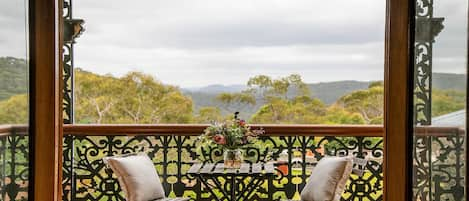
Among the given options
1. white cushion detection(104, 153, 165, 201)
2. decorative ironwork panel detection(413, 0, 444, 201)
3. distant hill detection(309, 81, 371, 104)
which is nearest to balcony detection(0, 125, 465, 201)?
white cushion detection(104, 153, 165, 201)

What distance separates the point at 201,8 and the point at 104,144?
1.99 metres

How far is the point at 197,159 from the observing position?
4.81 meters

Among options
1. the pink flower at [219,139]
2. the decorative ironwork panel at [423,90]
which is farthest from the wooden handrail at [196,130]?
the decorative ironwork panel at [423,90]

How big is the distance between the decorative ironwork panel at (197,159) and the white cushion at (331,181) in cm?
65

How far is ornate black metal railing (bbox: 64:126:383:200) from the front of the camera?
472 cm

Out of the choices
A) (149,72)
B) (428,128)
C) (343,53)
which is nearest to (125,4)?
(149,72)

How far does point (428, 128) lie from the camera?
Result: 8.75 ft

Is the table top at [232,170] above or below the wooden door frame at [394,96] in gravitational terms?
below

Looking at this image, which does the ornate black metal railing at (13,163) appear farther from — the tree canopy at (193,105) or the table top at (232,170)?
the tree canopy at (193,105)

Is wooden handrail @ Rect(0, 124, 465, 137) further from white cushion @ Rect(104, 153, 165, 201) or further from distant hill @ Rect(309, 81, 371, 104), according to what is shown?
distant hill @ Rect(309, 81, 371, 104)

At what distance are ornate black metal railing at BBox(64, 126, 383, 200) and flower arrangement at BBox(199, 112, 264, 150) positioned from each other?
0.51 metres

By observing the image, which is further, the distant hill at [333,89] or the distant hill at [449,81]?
the distant hill at [333,89]

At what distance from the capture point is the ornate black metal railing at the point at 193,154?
4719 mm

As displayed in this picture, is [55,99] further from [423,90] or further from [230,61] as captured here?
[230,61]
